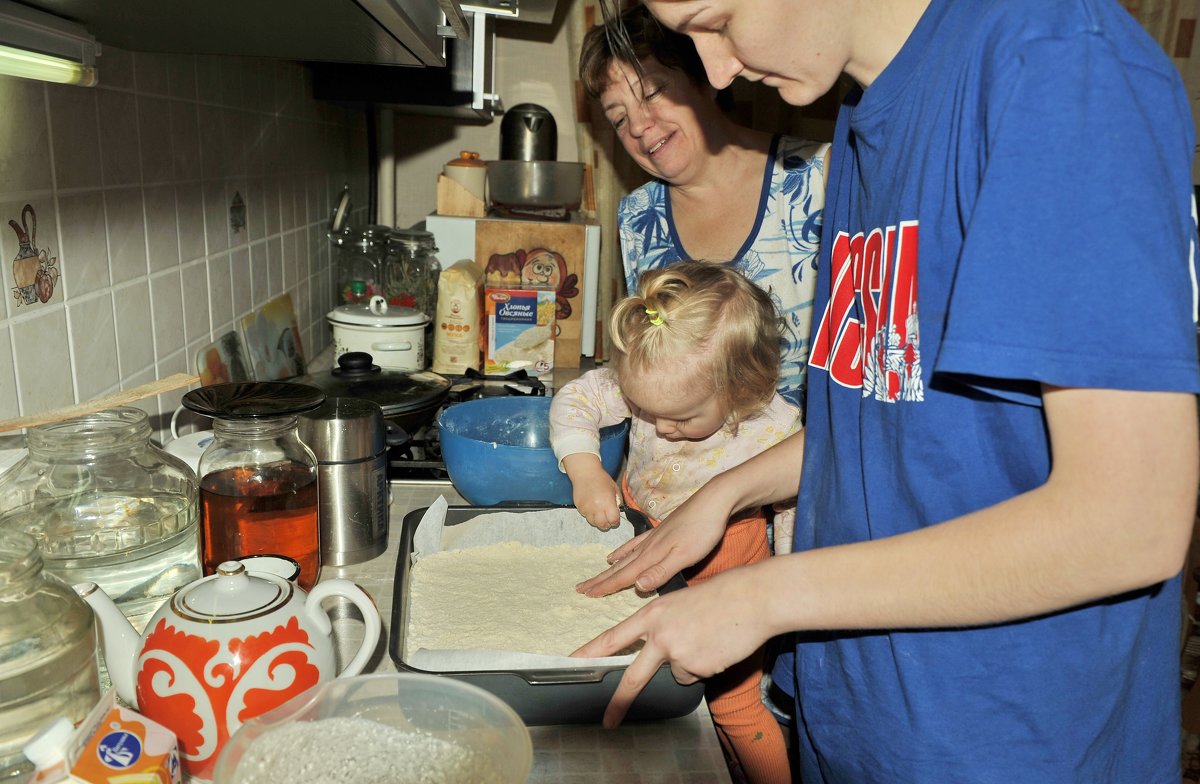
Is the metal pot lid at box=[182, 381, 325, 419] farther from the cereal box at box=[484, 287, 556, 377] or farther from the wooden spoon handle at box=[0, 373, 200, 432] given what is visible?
the cereal box at box=[484, 287, 556, 377]

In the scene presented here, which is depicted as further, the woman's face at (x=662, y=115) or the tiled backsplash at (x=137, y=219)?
the woman's face at (x=662, y=115)

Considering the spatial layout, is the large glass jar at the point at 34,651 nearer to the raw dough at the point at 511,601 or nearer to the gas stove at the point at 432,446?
the raw dough at the point at 511,601

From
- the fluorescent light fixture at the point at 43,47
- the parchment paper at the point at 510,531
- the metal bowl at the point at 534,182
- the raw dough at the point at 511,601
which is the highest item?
the fluorescent light fixture at the point at 43,47

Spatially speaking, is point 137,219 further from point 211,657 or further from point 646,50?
point 646,50

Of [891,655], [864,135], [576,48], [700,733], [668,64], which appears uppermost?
[576,48]

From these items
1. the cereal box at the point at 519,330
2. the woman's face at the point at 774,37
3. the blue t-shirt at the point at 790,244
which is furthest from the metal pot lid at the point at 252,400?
the cereal box at the point at 519,330

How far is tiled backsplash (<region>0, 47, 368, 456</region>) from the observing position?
0.95 meters

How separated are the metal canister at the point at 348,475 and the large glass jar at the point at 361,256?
1328mm

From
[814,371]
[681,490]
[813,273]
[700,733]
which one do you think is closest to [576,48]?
[813,273]

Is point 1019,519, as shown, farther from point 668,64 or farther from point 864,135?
point 668,64

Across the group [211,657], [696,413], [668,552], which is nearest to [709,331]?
[696,413]

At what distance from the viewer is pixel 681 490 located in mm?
1441

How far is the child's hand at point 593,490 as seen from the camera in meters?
1.20

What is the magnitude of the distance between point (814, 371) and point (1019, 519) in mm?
374
